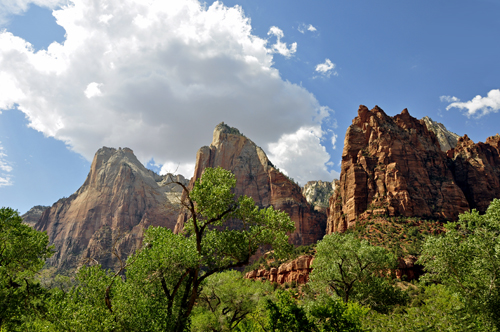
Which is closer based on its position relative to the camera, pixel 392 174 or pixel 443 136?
pixel 392 174

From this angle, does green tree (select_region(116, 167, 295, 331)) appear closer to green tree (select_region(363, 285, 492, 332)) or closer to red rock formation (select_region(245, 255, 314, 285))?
green tree (select_region(363, 285, 492, 332))

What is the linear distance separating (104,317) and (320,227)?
133 m

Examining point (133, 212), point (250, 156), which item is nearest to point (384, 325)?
point (250, 156)

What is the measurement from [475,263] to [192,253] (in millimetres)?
15442

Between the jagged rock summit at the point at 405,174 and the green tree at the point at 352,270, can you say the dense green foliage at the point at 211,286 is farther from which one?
the jagged rock summit at the point at 405,174

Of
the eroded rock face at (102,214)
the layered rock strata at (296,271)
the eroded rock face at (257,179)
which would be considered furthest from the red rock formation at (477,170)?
the eroded rock face at (102,214)

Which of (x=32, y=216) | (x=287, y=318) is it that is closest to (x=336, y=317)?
(x=287, y=318)

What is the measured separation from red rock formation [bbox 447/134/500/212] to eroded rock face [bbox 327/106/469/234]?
504 cm

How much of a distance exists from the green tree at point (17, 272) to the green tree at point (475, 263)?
24.0 m

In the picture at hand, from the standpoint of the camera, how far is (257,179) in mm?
156625

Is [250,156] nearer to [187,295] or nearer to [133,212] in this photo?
[133,212]

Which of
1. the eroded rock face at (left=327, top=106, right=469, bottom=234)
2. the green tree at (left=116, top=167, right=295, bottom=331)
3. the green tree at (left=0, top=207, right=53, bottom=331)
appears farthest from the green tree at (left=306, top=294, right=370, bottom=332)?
the eroded rock face at (left=327, top=106, right=469, bottom=234)

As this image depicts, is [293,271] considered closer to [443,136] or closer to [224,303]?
[224,303]

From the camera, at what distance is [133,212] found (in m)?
171
